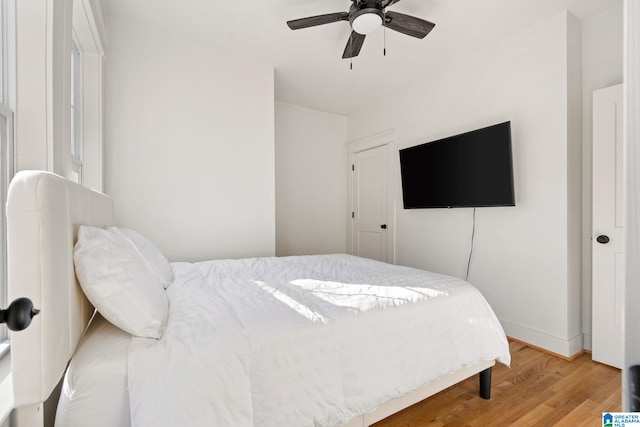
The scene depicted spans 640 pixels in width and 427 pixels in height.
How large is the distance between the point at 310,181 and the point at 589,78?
329 cm

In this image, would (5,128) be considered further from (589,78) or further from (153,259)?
(589,78)

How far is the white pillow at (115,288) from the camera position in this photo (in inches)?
39.3

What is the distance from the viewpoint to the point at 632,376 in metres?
0.36

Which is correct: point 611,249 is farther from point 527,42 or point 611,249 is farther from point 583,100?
point 527,42

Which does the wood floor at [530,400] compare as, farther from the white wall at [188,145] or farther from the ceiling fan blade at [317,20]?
the ceiling fan blade at [317,20]

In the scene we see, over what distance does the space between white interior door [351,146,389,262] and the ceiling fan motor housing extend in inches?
89.5

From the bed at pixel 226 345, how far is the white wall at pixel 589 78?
1.37m

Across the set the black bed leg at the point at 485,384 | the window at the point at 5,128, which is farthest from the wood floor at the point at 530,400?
the window at the point at 5,128

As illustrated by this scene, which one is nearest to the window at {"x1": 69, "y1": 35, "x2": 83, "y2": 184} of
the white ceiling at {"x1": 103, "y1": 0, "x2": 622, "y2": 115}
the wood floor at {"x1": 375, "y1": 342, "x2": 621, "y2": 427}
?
the white ceiling at {"x1": 103, "y1": 0, "x2": 622, "y2": 115}

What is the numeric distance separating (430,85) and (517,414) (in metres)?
3.23

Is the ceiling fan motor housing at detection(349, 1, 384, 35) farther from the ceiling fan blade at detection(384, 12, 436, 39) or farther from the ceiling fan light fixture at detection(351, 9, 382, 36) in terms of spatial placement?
the ceiling fan blade at detection(384, 12, 436, 39)

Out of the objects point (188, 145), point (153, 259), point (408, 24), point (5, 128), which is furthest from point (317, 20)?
point (153, 259)

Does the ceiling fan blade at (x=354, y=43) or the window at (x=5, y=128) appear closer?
the window at (x=5, y=128)

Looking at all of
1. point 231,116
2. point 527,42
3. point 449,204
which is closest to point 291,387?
point 449,204
